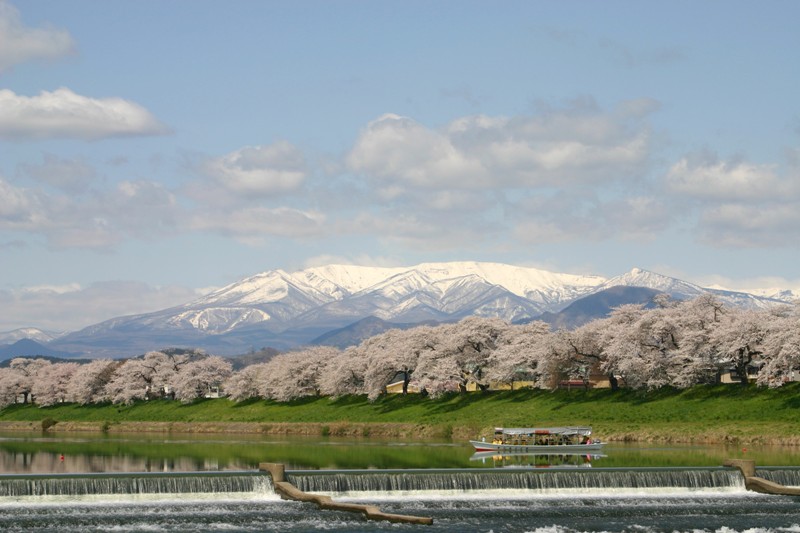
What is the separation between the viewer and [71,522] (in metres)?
55.0

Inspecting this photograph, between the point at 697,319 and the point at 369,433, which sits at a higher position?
the point at 697,319

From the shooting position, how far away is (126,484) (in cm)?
6209

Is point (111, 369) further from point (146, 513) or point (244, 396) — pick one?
point (146, 513)

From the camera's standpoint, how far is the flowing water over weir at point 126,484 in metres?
60.9

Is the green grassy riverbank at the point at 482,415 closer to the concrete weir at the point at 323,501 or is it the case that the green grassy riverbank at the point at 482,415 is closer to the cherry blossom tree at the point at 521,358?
the cherry blossom tree at the point at 521,358

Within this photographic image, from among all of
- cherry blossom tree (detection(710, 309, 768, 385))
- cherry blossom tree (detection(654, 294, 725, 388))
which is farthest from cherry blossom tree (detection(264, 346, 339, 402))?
cherry blossom tree (detection(710, 309, 768, 385))

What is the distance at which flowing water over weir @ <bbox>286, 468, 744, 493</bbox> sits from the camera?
63906 mm

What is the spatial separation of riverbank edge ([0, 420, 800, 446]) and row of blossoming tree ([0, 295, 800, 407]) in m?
12.5

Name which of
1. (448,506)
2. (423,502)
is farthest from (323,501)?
(448,506)

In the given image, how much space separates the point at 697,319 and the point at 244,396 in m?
76.7

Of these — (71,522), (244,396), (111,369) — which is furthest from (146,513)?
(111,369)

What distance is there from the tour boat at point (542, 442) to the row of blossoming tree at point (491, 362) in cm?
2322

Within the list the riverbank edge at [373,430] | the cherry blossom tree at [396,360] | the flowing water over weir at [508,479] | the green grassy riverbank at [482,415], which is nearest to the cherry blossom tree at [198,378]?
the green grassy riverbank at [482,415]

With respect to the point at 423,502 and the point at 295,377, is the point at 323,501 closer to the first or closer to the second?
the point at 423,502
